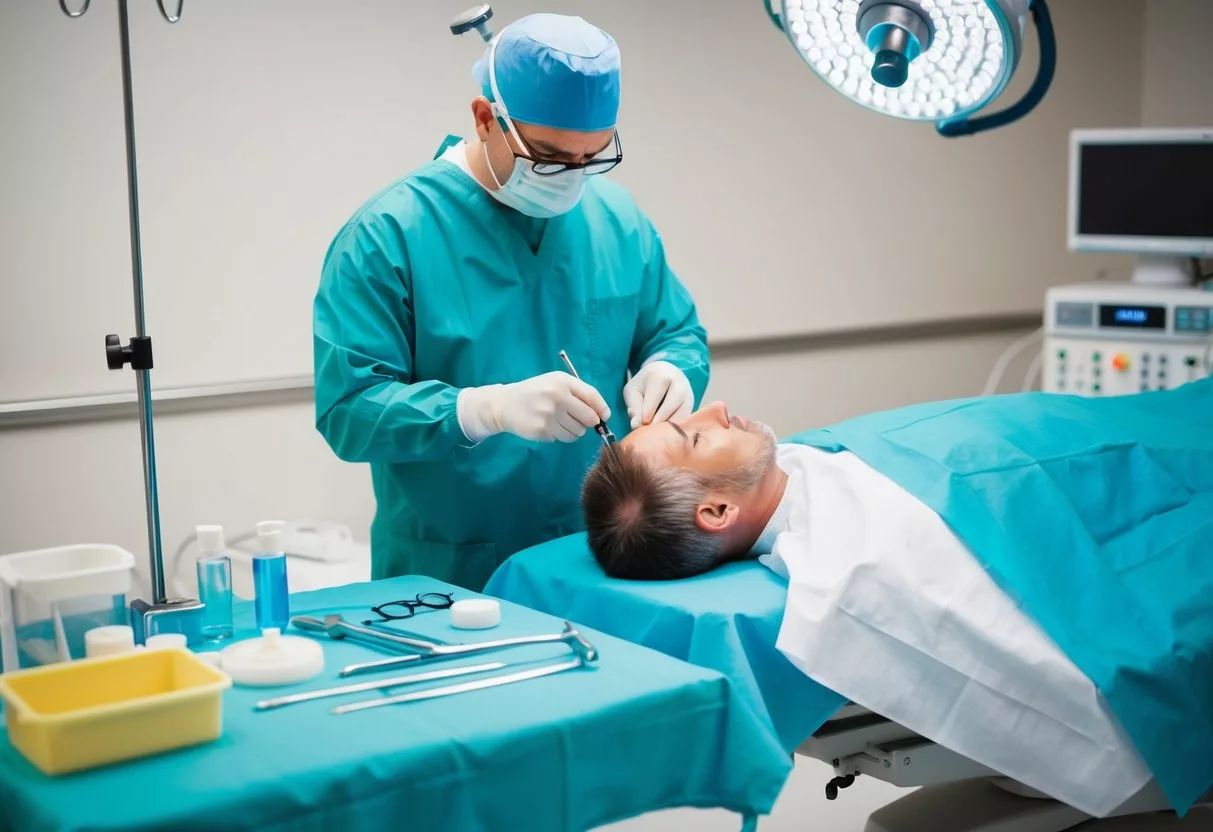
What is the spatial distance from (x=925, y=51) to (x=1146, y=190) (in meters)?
2.07

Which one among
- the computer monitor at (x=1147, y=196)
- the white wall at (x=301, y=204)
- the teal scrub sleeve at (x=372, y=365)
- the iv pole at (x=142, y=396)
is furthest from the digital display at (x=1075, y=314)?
the iv pole at (x=142, y=396)

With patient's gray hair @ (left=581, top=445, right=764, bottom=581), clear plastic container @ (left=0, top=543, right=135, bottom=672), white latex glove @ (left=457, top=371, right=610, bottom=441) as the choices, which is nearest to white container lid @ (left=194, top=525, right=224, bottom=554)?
clear plastic container @ (left=0, top=543, right=135, bottom=672)

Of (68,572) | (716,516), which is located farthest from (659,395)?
(68,572)

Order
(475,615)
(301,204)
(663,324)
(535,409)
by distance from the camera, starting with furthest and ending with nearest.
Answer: (301,204)
(663,324)
(535,409)
(475,615)

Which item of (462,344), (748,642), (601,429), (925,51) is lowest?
(748,642)

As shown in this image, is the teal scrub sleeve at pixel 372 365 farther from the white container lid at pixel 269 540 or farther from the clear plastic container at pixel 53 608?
the clear plastic container at pixel 53 608

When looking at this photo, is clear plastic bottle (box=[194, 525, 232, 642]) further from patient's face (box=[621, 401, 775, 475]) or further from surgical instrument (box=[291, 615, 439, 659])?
patient's face (box=[621, 401, 775, 475])

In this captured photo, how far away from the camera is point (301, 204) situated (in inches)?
110

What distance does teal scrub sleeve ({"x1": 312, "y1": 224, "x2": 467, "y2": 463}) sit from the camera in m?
1.77

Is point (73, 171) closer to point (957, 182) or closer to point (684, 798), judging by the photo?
point (684, 798)

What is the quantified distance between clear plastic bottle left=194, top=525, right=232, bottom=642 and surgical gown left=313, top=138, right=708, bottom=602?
1.03ft

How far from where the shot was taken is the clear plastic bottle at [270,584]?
1531mm

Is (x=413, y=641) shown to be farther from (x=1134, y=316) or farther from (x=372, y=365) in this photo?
(x=1134, y=316)

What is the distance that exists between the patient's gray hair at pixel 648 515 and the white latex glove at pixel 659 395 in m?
0.11
